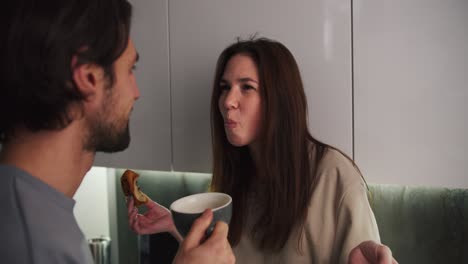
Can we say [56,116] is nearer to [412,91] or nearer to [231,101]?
[231,101]

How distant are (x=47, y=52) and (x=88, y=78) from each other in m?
0.07

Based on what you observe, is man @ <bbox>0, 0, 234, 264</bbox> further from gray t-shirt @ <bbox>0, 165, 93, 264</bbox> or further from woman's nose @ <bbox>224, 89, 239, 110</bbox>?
woman's nose @ <bbox>224, 89, 239, 110</bbox>

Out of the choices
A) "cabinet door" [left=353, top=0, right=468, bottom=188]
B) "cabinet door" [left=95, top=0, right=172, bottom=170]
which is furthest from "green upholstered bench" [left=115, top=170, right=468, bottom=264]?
"cabinet door" [left=95, top=0, right=172, bottom=170]

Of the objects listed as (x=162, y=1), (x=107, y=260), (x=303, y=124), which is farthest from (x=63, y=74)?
(x=107, y=260)

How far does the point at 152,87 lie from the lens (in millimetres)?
1268

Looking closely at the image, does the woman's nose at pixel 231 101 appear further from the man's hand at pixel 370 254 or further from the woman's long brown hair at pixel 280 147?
the man's hand at pixel 370 254

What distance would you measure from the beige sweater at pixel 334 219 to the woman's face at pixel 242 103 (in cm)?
22

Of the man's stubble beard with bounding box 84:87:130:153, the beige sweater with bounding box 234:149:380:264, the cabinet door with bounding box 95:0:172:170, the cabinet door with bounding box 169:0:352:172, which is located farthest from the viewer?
the cabinet door with bounding box 95:0:172:170

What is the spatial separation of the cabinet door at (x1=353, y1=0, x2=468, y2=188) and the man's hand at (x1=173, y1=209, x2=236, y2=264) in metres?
0.56

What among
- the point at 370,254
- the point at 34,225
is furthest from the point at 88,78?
the point at 370,254

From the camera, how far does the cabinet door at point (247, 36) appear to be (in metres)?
1.00

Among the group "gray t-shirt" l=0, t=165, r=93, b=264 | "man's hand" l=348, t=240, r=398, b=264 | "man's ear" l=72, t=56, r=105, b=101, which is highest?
"man's ear" l=72, t=56, r=105, b=101

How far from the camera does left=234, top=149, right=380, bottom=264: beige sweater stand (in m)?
0.89

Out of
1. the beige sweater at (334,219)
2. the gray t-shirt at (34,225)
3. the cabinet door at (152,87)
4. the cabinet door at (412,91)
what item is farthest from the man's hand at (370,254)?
the cabinet door at (152,87)
